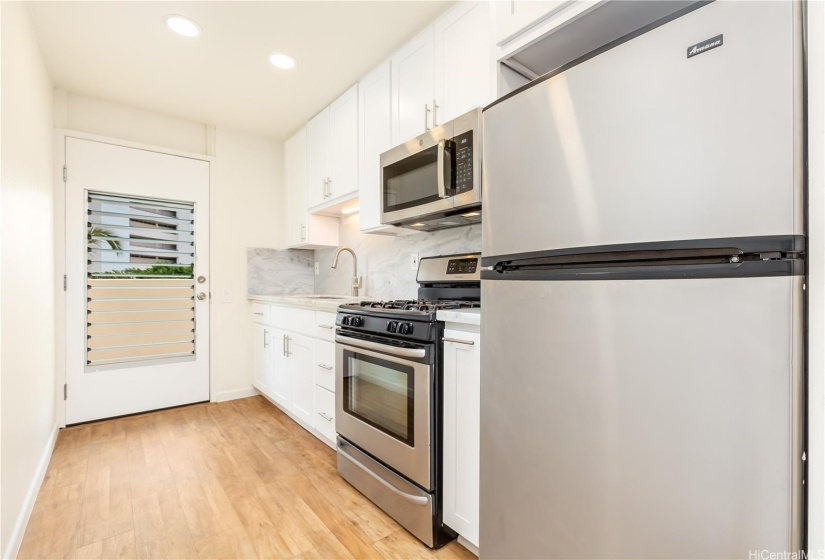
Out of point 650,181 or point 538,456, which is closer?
point 650,181

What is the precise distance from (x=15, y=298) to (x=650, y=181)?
88.6 inches

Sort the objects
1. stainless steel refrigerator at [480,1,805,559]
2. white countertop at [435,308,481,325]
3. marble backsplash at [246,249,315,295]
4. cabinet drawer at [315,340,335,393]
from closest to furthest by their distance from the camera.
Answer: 1. stainless steel refrigerator at [480,1,805,559]
2. white countertop at [435,308,481,325]
3. cabinet drawer at [315,340,335,393]
4. marble backsplash at [246,249,315,295]

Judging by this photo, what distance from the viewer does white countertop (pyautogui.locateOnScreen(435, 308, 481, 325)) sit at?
1307mm

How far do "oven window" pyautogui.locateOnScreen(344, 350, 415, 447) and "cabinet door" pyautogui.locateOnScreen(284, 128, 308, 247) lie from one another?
1704mm

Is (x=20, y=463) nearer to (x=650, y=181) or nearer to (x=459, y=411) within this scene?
(x=459, y=411)

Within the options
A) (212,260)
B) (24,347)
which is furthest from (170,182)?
(24,347)

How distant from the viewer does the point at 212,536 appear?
157 cm

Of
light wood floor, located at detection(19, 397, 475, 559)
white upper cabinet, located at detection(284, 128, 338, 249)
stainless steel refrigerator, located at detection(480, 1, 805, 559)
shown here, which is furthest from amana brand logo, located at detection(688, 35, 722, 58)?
white upper cabinet, located at detection(284, 128, 338, 249)

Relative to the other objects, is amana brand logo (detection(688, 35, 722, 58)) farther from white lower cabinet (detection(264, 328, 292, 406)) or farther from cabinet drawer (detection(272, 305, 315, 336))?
white lower cabinet (detection(264, 328, 292, 406))

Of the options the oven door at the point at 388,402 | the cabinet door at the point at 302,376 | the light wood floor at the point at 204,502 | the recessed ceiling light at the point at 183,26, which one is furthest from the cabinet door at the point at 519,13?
the cabinet door at the point at 302,376

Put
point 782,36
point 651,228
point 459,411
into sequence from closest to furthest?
point 782,36 < point 651,228 < point 459,411

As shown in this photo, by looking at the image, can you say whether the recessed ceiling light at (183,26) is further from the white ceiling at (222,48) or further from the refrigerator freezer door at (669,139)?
Result: the refrigerator freezer door at (669,139)

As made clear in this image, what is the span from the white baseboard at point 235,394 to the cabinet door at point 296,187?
138 cm

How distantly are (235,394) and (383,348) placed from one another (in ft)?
7.70
